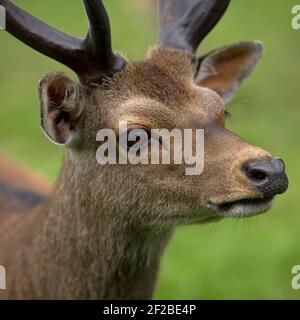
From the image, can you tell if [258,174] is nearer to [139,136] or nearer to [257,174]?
[257,174]

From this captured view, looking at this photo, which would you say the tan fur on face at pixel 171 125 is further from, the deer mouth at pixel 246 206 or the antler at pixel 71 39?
the antler at pixel 71 39

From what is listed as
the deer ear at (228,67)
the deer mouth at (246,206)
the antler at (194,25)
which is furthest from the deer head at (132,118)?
the deer ear at (228,67)

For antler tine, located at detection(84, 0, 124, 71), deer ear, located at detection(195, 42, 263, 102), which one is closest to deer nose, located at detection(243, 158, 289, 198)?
antler tine, located at detection(84, 0, 124, 71)

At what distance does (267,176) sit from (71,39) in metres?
Answer: 1.35

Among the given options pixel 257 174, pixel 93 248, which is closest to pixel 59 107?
pixel 93 248

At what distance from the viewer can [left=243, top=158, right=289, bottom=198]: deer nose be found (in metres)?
4.31

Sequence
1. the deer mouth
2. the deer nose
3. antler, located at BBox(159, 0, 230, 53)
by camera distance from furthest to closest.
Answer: antler, located at BBox(159, 0, 230, 53)
the deer mouth
the deer nose

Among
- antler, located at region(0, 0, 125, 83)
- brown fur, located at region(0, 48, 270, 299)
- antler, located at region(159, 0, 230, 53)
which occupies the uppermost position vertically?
antler, located at region(159, 0, 230, 53)

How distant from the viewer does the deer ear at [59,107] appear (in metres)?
4.75

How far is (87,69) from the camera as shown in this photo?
4910 mm

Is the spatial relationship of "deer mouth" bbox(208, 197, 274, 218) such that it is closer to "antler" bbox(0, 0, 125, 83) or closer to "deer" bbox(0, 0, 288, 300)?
"deer" bbox(0, 0, 288, 300)

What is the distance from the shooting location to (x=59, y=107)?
191 inches

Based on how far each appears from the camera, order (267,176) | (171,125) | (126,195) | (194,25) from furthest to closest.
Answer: (194,25) → (126,195) → (171,125) → (267,176)
